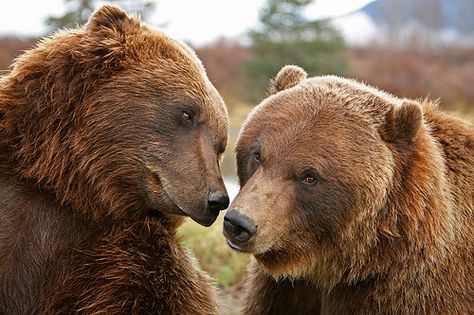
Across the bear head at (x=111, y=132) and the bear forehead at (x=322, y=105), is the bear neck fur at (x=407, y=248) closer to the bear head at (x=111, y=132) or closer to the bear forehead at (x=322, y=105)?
the bear forehead at (x=322, y=105)

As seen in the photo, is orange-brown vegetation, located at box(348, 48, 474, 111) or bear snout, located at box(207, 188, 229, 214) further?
orange-brown vegetation, located at box(348, 48, 474, 111)

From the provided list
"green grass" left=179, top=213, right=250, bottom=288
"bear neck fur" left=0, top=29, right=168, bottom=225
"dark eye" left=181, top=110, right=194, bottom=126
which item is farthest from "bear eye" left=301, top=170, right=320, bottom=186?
"green grass" left=179, top=213, right=250, bottom=288

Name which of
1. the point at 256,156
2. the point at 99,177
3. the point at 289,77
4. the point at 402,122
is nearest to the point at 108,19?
the point at 99,177

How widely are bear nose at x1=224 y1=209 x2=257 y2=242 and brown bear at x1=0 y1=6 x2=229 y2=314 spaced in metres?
0.44

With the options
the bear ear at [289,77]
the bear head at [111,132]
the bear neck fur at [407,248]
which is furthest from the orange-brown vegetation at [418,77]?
the bear head at [111,132]

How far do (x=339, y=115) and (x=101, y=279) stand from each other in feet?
5.99

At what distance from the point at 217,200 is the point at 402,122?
1.25m

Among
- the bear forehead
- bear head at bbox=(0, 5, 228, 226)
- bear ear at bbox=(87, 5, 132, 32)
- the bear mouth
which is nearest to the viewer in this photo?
the bear mouth

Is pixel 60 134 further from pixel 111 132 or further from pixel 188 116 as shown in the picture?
pixel 188 116

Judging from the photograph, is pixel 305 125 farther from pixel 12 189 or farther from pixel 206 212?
pixel 12 189

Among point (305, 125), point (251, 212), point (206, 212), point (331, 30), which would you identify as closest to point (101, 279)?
point (206, 212)

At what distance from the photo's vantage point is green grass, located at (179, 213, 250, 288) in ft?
24.7

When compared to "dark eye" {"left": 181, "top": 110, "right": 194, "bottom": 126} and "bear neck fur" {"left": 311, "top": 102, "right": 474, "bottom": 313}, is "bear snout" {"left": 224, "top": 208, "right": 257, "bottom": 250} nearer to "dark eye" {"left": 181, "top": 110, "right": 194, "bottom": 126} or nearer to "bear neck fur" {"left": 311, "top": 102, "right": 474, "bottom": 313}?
"bear neck fur" {"left": 311, "top": 102, "right": 474, "bottom": 313}

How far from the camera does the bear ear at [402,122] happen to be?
4.65m
